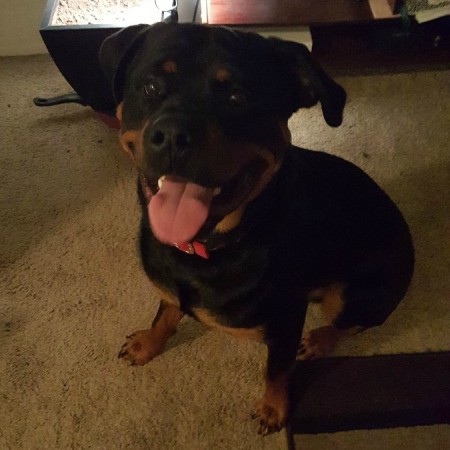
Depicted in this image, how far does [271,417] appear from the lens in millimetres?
1447

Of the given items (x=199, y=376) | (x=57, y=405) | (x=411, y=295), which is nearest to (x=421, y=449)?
(x=411, y=295)

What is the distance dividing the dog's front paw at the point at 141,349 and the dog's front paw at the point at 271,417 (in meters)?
0.34

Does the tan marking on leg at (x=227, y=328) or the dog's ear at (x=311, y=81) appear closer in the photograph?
the dog's ear at (x=311, y=81)

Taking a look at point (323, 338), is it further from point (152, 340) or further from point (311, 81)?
point (311, 81)

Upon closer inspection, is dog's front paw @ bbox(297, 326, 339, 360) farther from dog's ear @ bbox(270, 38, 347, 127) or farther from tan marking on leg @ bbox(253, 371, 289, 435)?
dog's ear @ bbox(270, 38, 347, 127)

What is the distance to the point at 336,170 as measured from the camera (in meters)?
1.33

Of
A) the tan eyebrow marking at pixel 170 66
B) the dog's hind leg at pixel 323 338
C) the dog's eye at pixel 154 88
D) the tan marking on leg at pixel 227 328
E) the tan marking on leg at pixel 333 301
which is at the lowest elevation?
the dog's hind leg at pixel 323 338

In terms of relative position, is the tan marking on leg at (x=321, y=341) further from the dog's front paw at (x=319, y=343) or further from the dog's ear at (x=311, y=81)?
the dog's ear at (x=311, y=81)

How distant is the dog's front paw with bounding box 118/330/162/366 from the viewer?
154cm

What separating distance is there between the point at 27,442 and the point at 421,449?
1044 mm

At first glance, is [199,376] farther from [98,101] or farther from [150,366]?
[98,101]

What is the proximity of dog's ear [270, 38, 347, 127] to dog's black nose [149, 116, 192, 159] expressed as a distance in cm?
27

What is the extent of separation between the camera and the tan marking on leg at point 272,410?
1.43 m

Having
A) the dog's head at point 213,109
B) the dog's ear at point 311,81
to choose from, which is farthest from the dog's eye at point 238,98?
the dog's ear at point 311,81
